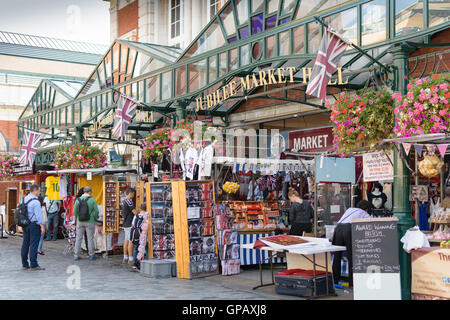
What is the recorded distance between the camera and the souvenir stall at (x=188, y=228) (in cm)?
1220

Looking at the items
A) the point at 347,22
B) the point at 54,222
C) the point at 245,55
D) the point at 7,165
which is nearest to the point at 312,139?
the point at 245,55

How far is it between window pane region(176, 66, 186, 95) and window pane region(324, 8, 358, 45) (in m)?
5.25

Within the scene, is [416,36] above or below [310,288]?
above

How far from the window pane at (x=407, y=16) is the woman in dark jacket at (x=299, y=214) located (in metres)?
4.24

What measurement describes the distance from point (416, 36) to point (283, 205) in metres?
7.29

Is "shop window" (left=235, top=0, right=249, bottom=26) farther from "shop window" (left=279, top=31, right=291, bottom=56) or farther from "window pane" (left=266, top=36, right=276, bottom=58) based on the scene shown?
"shop window" (left=279, top=31, right=291, bottom=56)

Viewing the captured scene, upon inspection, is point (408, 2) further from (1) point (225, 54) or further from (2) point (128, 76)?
(2) point (128, 76)

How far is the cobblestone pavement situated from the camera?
9930mm

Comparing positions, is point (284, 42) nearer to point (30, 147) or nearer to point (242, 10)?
point (242, 10)

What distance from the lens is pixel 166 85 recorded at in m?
16.3

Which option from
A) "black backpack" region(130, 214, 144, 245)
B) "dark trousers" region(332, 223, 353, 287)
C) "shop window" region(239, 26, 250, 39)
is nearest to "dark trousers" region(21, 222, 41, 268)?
"black backpack" region(130, 214, 144, 245)

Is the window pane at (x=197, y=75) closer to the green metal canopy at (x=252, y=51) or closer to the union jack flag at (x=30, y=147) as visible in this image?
the green metal canopy at (x=252, y=51)
